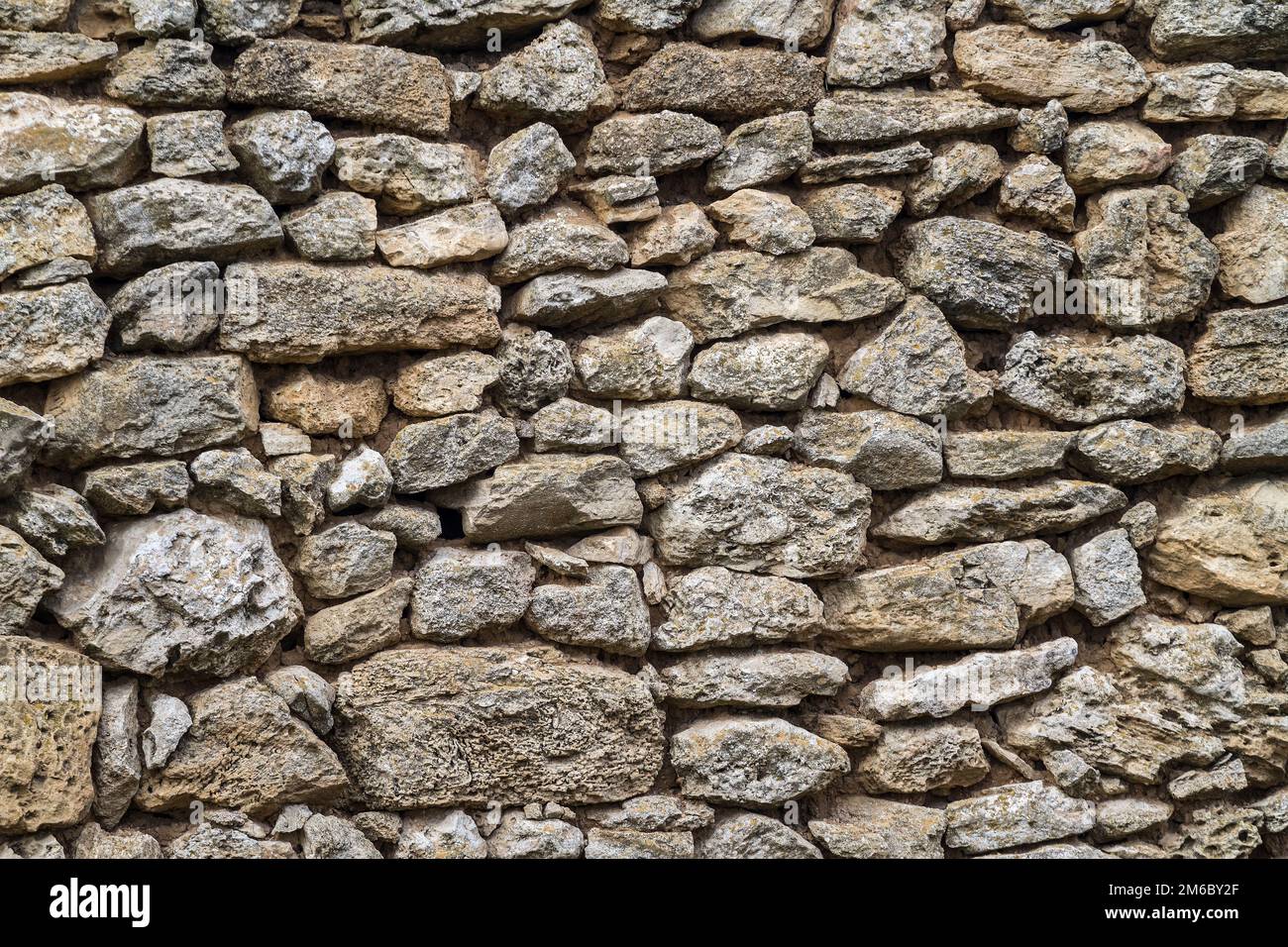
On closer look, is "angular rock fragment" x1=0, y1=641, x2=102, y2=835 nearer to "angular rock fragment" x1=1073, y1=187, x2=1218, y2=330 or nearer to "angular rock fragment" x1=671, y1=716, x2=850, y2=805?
"angular rock fragment" x1=671, y1=716, x2=850, y2=805

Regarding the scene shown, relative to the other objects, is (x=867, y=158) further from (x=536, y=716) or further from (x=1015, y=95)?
(x=536, y=716)

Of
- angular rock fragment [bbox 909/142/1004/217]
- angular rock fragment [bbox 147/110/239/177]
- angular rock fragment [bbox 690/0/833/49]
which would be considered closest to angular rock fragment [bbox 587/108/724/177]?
angular rock fragment [bbox 690/0/833/49]

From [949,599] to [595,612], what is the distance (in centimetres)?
119

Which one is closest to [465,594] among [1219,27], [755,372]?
[755,372]

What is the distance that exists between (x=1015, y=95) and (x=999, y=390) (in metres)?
1.00

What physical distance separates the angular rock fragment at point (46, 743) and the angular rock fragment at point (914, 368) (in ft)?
8.29

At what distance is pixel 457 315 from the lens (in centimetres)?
381

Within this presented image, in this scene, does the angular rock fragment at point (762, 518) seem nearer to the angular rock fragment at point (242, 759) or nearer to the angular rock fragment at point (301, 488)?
the angular rock fragment at point (301, 488)

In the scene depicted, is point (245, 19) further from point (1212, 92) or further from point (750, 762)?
point (1212, 92)

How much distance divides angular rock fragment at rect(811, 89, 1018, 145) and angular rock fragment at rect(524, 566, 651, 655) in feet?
5.29

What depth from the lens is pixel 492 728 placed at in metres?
3.83

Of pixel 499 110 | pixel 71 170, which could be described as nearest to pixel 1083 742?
pixel 499 110

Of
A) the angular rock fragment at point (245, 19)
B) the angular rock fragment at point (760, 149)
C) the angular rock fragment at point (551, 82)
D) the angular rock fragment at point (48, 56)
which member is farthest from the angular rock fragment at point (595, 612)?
the angular rock fragment at point (48, 56)

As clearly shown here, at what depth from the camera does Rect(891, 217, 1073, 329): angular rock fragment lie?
163 inches
